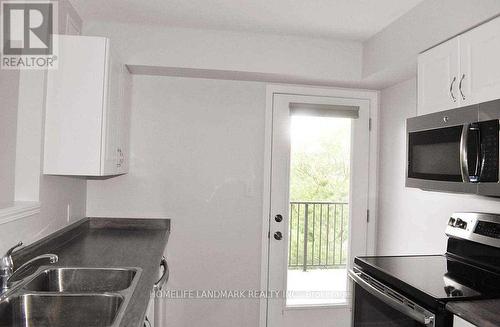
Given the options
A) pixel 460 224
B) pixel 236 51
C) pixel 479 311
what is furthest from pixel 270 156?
pixel 479 311

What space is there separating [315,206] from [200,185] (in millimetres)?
923

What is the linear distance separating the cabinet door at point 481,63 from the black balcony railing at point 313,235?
1501 millimetres

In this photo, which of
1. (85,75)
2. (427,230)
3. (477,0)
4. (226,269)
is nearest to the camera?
(477,0)

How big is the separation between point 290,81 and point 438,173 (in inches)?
57.4

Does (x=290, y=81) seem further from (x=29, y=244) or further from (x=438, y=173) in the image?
(x=29, y=244)

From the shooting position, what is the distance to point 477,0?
70.1 inches

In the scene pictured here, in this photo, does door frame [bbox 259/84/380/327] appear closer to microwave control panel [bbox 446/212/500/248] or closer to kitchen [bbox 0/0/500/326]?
kitchen [bbox 0/0/500/326]

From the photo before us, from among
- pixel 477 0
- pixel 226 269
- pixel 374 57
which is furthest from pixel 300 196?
pixel 477 0

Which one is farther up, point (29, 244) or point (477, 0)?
point (477, 0)

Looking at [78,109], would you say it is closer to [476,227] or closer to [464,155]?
[464,155]

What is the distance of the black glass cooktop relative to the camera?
160cm

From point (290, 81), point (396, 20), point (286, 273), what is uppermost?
point (396, 20)

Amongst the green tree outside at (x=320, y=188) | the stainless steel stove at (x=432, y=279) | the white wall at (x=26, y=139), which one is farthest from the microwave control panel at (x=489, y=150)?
the white wall at (x=26, y=139)

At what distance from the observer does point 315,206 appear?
3064 millimetres
